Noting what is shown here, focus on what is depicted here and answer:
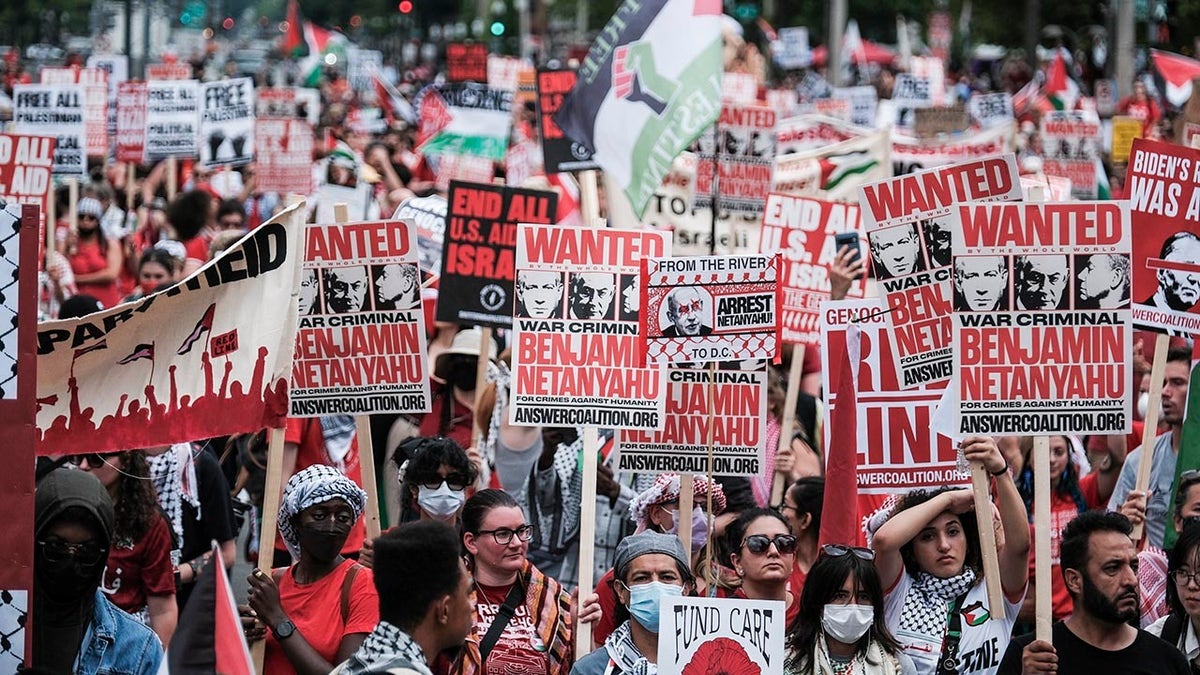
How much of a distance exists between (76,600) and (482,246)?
402 cm

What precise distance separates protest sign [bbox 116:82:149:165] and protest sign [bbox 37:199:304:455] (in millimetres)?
11316

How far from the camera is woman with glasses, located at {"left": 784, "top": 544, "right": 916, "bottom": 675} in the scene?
6074mm

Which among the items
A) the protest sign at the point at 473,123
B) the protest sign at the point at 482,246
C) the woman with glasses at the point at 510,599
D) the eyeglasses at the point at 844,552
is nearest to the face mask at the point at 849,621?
the eyeglasses at the point at 844,552

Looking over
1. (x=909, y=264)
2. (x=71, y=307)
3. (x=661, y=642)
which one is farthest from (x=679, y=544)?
(x=71, y=307)

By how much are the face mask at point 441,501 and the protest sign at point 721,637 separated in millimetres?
1516

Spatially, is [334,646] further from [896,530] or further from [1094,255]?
[1094,255]

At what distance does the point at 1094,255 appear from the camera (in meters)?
6.67

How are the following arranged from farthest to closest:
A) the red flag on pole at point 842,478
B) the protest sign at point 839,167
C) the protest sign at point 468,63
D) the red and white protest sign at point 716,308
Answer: the protest sign at point 468,63, the protest sign at point 839,167, the red and white protest sign at point 716,308, the red flag on pole at point 842,478

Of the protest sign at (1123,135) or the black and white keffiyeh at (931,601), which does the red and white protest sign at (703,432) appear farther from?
the protest sign at (1123,135)

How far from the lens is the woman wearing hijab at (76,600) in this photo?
18.4ft

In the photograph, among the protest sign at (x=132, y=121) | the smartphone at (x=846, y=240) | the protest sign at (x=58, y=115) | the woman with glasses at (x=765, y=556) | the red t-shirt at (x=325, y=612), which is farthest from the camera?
the protest sign at (x=132, y=121)

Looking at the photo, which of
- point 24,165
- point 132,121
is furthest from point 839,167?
point 24,165

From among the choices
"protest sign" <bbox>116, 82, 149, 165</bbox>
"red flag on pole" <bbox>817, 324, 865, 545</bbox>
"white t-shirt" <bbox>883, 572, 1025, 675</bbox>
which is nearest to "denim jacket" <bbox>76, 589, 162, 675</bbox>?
"white t-shirt" <bbox>883, 572, 1025, 675</bbox>

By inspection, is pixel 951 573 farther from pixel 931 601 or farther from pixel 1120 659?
pixel 1120 659
